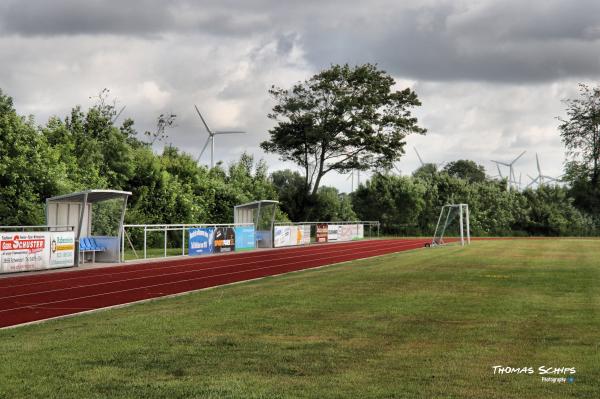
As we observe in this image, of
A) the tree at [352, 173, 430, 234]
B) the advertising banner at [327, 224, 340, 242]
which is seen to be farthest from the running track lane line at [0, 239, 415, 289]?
the tree at [352, 173, 430, 234]

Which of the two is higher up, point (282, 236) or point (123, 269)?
point (282, 236)

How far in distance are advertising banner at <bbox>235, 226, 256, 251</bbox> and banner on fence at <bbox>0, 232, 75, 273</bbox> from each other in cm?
1421

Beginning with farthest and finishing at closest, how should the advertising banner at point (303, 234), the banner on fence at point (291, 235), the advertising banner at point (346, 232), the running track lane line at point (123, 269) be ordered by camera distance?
1. the advertising banner at point (346, 232)
2. the advertising banner at point (303, 234)
3. the banner on fence at point (291, 235)
4. the running track lane line at point (123, 269)

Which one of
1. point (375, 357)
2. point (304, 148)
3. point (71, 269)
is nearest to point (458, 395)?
point (375, 357)

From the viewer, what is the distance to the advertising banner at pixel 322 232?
53000 millimetres

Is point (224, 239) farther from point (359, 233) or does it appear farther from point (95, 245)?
point (359, 233)

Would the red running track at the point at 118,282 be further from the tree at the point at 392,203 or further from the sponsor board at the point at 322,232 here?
the tree at the point at 392,203

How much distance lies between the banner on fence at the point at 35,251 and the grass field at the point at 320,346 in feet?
33.0

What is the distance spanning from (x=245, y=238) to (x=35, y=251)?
694 inches

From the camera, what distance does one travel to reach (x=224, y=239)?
38531 mm

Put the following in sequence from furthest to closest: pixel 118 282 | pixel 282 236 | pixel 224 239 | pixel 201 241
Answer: pixel 282 236 → pixel 224 239 → pixel 201 241 → pixel 118 282

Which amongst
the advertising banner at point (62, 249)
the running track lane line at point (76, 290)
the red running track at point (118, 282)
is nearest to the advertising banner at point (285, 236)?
the red running track at point (118, 282)

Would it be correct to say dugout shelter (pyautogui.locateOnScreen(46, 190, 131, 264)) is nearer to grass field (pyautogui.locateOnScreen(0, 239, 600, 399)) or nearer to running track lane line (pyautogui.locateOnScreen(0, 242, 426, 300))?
running track lane line (pyautogui.locateOnScreen(0, 242, 426, 300))

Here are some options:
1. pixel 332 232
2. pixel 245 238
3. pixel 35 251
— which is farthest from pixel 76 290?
pixel 332 232
